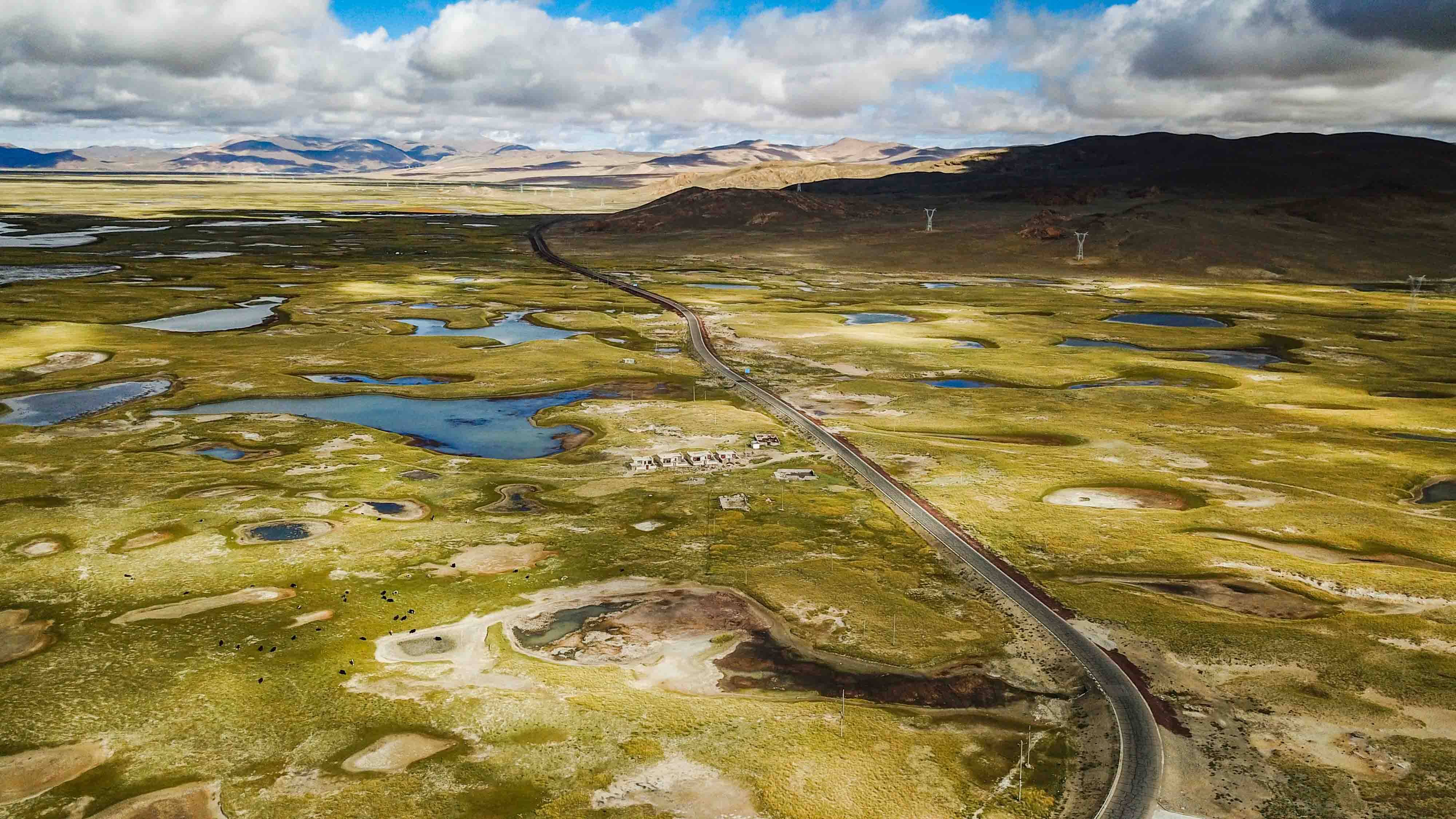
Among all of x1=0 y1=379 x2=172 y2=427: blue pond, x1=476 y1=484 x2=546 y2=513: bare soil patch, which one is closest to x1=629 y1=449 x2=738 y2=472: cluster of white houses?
x1=476 y1=484 x2=546 y2=513: bare soil patch

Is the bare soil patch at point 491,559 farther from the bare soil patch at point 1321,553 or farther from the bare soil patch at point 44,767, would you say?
the bare soil patch at point 1321,553

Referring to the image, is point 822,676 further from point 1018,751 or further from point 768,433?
point 768,433

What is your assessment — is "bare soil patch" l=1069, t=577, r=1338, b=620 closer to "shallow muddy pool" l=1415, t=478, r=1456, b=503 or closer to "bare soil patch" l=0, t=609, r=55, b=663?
"shallow muddy pool" l=1415, t=478, r=1456, b=503

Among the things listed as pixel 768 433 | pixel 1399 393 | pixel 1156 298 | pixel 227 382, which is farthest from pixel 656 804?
pixel 1156 298

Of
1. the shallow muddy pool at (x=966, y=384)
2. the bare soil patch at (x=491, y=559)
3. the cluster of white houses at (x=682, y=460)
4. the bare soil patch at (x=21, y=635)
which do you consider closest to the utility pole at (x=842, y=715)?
the bare soil patch at (x=491, y=559)

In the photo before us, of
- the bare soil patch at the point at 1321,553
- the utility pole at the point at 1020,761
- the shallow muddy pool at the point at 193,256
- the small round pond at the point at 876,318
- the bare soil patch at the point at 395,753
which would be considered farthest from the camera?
the shallow muddy pool at the point at 193,256

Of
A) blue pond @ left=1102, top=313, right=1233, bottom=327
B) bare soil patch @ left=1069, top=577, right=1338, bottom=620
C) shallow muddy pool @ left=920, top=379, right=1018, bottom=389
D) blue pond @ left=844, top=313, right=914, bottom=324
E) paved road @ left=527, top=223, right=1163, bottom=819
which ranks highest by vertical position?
blue pond @ left=1102, top=313, right=1233, bottom=327

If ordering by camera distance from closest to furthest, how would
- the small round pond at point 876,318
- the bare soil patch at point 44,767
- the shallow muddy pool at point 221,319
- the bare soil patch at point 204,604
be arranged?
the bare soil patch at point 44,767 < the bare soil patch at point 204,604 < the shallow muddy pool at point 221,319 < the small round pond at point 876,318
